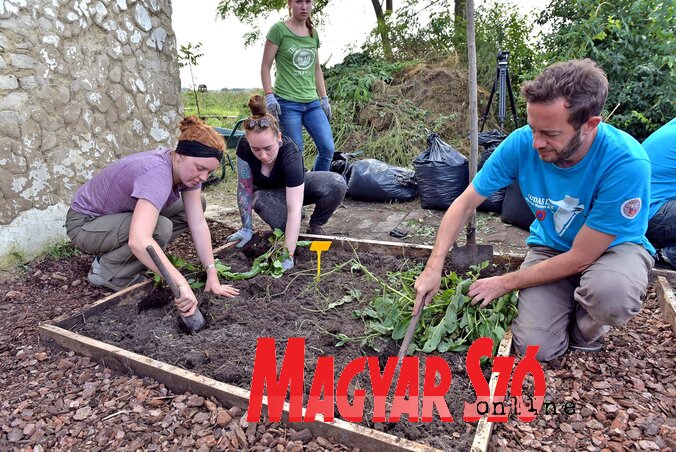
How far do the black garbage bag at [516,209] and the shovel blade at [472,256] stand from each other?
132 cm

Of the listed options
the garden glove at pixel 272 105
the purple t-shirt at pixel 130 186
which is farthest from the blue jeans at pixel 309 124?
the purple t-shirt at pixel 130 186

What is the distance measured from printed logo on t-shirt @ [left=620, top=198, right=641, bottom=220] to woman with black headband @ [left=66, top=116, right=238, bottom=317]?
1.86 meters

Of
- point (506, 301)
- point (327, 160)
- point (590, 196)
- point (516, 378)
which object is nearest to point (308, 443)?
point (516, 378)

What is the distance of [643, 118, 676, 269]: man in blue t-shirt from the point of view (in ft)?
9.02

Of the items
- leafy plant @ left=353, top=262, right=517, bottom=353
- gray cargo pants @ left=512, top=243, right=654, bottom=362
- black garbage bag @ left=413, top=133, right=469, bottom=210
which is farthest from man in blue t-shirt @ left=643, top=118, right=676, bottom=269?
black garbage bag @ left=413, top=133, right=469, bottom=210

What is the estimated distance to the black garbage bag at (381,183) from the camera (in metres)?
4.99

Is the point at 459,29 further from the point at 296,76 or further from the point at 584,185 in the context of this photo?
the point at 584,185

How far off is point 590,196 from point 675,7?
160 inches

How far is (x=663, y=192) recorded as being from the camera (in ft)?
9.43

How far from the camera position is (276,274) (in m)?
2.87

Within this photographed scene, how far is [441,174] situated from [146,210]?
2.95 metres

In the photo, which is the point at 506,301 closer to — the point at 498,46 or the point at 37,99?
the point at 37,99

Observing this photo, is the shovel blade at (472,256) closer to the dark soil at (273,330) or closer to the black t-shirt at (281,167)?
the dark soil at (273,330)

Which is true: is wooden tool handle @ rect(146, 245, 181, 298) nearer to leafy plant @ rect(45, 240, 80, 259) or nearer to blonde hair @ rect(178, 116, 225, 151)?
blonde hair @ rect(178, 116, 225, 151)
